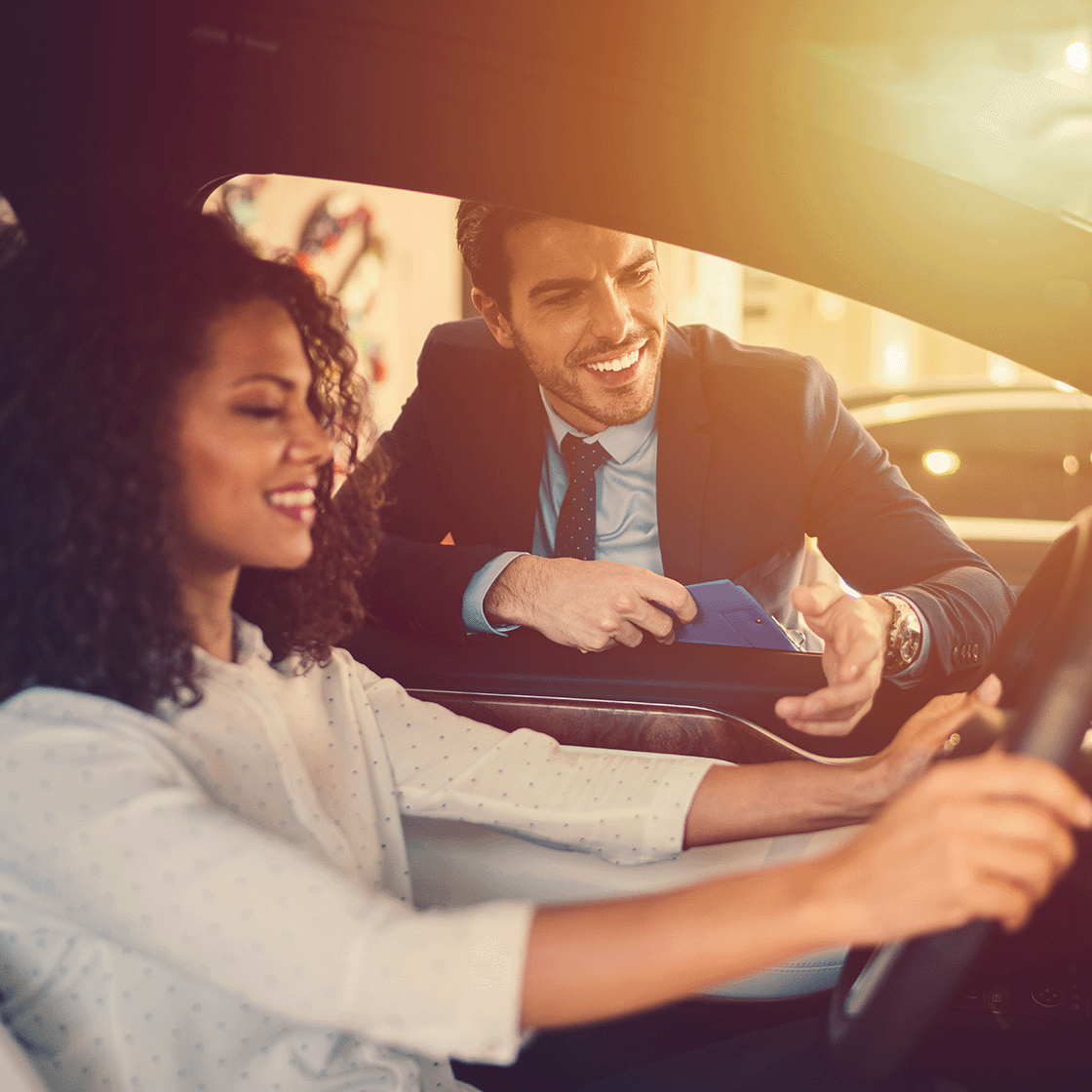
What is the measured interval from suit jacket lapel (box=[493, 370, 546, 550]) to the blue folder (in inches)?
16.2

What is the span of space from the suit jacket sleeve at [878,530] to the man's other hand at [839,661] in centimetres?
23

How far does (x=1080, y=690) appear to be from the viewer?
689 millimetres

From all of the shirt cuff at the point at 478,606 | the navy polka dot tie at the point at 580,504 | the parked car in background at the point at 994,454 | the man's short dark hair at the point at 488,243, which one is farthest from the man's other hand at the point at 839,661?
the parked car in background at the point at 994,454

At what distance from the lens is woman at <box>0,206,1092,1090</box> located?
650mm

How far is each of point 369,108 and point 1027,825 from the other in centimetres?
101

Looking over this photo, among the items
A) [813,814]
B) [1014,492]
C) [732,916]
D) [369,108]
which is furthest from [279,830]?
[1014,492]

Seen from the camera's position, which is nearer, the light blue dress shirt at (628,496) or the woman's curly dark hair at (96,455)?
the woman's curly dark hair at (96,455)

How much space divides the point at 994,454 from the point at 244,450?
2.93 metres

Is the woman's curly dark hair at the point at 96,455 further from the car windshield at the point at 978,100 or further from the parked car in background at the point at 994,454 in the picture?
the parked car in background at the point at 994,454

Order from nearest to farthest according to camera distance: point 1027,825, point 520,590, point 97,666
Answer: point 1027,825 → point 97,666 → point 520,590

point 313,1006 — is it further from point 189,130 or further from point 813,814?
point 189,130

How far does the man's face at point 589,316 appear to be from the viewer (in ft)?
5.61

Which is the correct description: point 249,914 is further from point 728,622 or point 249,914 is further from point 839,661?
point 728,622

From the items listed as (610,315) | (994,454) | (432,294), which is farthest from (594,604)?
(994,454)
